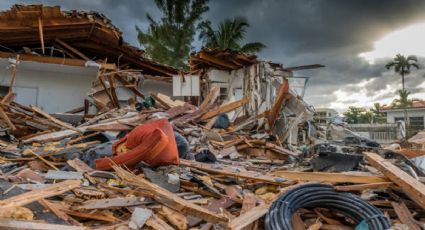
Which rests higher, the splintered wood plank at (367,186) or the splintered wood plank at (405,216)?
the splintered wood plank at (367,186)

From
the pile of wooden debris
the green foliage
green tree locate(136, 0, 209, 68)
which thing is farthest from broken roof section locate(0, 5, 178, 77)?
the green foliage

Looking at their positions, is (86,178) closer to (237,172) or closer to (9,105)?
(237,172)

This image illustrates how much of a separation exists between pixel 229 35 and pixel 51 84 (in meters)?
18.9

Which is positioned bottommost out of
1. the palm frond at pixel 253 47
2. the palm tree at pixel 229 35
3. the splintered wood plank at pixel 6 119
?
the splintered wood plank at pixel 6 119

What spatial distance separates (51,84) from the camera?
11258mm

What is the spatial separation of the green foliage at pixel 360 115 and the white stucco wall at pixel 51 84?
37739mm

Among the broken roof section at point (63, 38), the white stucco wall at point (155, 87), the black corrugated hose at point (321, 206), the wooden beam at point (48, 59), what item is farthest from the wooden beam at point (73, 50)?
the black corrugated hose at point (321, 206)

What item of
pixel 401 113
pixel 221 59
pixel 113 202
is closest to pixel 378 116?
pixel 401 113

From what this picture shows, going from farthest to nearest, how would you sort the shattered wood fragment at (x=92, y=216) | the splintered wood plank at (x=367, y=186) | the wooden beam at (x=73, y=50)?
the wooden beam at (x=73, y=50)
the splintered wood plank at (x=367, y=186)
the shattered wood fragment at (x=92, y=216)

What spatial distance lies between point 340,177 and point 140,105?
6650mm

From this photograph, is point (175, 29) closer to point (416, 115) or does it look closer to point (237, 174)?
point (237, 174)

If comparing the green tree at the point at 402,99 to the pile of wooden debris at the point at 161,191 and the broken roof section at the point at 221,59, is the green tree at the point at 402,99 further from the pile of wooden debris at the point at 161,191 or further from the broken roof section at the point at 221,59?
the pile of wooden debris at the point at 161,191

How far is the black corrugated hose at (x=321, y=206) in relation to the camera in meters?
2.85

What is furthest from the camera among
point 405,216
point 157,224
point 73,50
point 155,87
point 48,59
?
point 155,87
